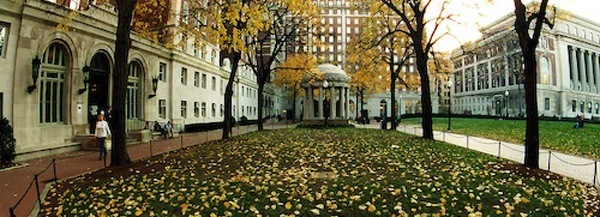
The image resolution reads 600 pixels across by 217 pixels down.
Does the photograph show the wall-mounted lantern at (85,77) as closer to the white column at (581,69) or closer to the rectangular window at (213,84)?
the rectangular window at (213,84)

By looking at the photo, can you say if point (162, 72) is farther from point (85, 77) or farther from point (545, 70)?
point (545, 70)

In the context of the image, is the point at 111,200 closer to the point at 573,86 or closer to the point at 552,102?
the point at 552,102

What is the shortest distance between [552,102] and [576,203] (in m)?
107

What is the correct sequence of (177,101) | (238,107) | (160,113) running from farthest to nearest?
(238,107)
(177,101)
(160,113)

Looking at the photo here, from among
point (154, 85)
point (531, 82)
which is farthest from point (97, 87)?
point (531, 82)

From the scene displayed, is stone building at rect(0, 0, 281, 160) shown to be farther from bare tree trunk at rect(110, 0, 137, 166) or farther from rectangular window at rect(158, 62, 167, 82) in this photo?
bare tree trunk at rect(110, 0, 137, 166)

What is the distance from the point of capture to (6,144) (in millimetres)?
11758

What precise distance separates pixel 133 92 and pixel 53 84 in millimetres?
6865

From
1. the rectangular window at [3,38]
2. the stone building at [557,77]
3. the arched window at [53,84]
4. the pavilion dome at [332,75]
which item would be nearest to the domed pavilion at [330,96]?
the pavilion dome at [332,75]

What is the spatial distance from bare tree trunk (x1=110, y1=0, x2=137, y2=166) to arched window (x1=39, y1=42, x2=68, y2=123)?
7.34 m

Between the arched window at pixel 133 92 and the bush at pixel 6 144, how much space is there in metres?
10.7

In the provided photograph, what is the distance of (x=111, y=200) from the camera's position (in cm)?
689

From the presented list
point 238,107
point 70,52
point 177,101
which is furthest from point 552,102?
point 70,52

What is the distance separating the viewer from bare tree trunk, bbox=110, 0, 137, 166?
11.0 meters
